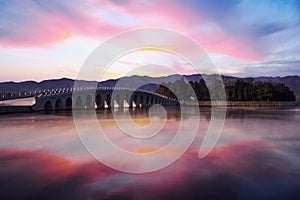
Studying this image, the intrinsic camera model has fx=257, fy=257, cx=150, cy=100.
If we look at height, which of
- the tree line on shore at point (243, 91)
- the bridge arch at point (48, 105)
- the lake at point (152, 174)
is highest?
the tree line on shore at point (243, 91)

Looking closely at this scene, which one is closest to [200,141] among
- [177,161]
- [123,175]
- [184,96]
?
[177,161]

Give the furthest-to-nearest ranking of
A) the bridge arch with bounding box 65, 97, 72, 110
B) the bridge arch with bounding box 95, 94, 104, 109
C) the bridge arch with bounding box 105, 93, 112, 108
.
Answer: the bridge arch with bounding box 105, 93, 112, 108, the bridge arch with bounding box 95, 94, 104, 109, the bridge arch with bounding box 65, 97, 72, 110

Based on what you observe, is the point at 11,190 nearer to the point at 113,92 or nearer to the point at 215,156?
the point at 215,156

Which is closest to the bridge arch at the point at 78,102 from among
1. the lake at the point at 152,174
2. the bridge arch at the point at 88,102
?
the bridge arch at the point at 88,102

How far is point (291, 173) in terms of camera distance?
364 inches

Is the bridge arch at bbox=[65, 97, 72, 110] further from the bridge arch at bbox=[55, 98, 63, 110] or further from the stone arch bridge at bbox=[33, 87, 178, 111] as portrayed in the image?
the bridge arch at bbox=[55, 98, 63, 110]

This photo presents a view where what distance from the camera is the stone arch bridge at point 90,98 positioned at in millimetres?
49125

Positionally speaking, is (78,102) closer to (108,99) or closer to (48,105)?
(48,105)

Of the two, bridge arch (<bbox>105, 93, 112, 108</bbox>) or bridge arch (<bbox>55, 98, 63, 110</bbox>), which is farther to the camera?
bridge arch (<bbox>105, 93, 112, 108</bbox>)

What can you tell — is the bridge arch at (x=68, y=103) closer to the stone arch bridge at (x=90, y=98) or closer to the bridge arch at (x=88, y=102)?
the stone arch bridge at (x=90, y=98)

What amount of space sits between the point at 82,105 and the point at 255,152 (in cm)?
5263

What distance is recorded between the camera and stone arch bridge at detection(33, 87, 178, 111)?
49.1 metres

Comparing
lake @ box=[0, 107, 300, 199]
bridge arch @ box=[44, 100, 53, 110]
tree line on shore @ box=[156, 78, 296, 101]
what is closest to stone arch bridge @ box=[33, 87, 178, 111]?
bridge arch @ box=[44, 100, 53, 110]

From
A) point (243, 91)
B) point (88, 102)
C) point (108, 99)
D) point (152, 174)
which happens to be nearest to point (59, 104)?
point (88, 102)
